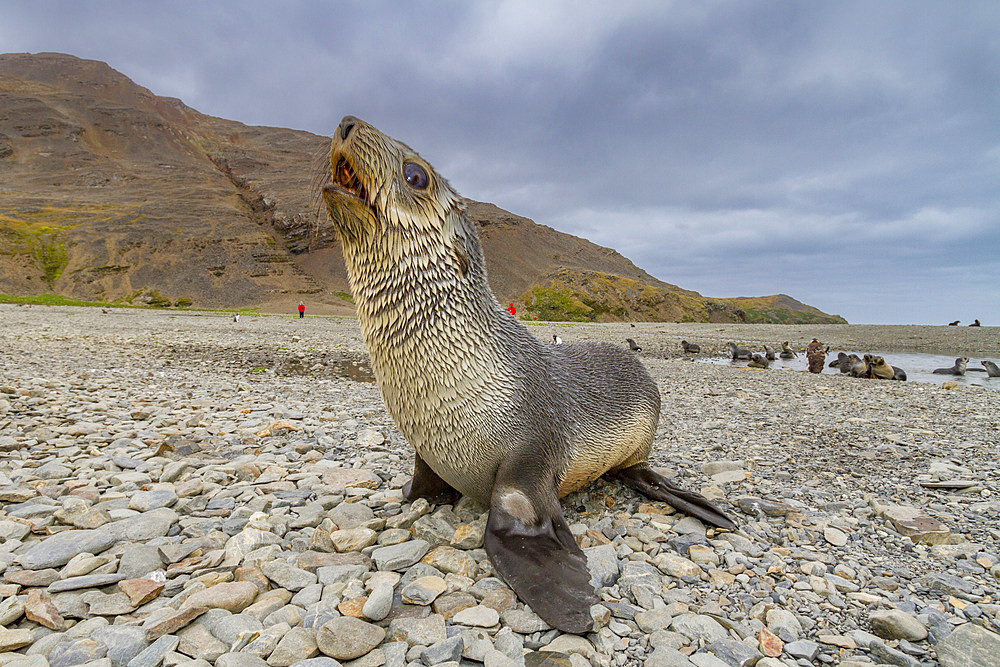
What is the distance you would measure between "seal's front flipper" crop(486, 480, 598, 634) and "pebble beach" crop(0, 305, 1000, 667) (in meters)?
0.10

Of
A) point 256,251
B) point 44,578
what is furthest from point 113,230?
point 44,578

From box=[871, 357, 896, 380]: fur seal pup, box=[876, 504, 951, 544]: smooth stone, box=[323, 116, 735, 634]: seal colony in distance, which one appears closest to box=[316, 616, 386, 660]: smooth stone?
box=[323, 116, 735, 634]: seal colony in distance

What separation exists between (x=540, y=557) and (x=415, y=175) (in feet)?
7.63

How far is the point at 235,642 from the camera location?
6.93ft

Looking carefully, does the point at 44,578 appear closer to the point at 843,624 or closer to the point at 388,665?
the point at 388,665

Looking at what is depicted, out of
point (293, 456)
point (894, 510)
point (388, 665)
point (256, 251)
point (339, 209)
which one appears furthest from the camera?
point (256, 251)

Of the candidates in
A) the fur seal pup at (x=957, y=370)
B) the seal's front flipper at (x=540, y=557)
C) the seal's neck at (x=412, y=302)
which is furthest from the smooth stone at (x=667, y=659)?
the fur seal pup at (x=957, y=370)

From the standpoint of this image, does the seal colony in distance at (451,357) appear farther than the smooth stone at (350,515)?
No

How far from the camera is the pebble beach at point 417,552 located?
2186 mm

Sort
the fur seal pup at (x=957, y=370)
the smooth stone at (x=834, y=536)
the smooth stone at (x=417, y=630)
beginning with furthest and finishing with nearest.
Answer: the fur seal pup at (x=957, y=370), the smooth stone at (x=834, y=536), the smooth stone at (x=417, y=630)

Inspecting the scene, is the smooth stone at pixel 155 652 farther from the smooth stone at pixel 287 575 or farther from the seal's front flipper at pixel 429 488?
the seal's front flipper at pixel 429 488

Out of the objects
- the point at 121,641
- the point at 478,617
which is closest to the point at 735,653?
the point at 478,617

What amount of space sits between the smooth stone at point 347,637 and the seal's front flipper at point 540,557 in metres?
0.70

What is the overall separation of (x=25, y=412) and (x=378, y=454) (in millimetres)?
4201
